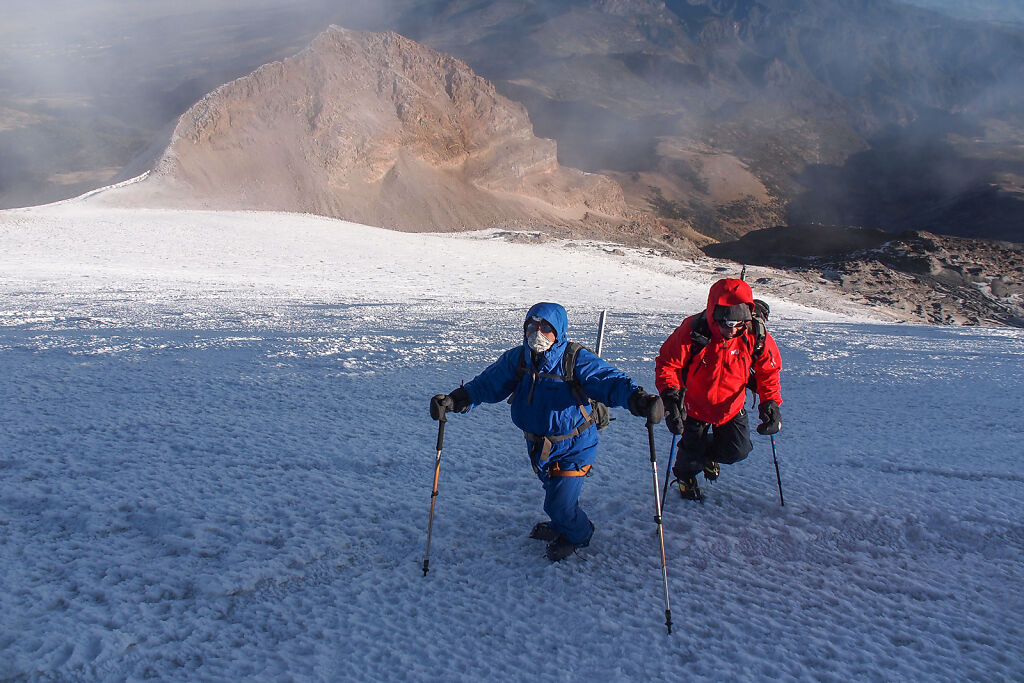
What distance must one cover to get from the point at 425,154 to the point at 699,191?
34757 mm

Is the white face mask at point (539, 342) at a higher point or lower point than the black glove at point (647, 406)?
higher

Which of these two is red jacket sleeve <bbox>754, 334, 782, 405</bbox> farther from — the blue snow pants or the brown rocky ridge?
the brown rocky ridge

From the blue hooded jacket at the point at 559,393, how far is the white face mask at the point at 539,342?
26 mm

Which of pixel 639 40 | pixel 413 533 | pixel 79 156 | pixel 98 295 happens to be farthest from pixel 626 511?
pixel 639 40

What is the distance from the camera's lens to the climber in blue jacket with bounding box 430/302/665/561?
296 centimetres

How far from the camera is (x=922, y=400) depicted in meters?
6.45

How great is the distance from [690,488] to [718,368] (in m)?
0.75

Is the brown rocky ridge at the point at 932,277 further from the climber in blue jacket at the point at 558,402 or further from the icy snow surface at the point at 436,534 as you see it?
the climber in blue jacket at the point at 558,402

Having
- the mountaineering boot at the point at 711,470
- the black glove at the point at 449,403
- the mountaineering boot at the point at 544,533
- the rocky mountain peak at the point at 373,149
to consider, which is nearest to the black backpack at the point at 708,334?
the mountaineering boot at the point at 711,470

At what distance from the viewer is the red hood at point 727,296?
11.4 feet

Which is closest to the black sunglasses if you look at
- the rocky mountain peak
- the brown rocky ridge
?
the brown rocky ridge

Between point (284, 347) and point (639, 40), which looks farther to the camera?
point (639, 40)

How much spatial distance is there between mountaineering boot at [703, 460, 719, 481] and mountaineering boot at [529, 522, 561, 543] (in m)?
1.16

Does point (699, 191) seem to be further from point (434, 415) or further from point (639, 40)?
point (434, 415)
